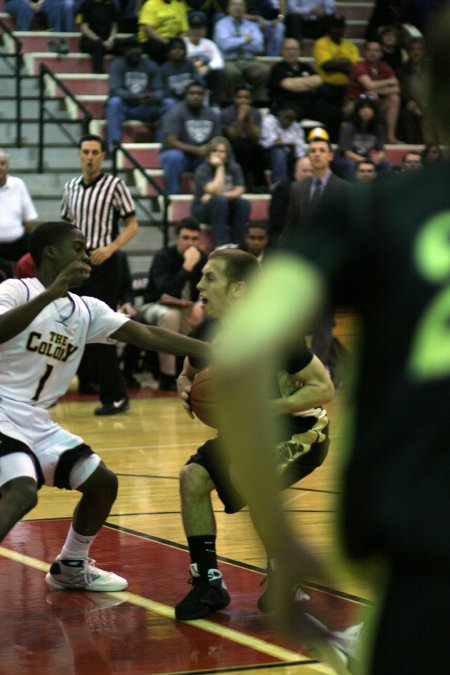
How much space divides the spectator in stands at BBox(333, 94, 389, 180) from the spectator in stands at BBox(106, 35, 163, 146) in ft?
6.95

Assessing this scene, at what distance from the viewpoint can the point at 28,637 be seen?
15.3 feet

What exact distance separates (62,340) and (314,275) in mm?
3545

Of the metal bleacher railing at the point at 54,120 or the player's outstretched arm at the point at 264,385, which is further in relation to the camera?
the metal bleacher railing at the point at 54,120

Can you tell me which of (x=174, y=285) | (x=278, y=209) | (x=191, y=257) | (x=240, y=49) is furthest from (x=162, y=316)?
(x=240, y=49)

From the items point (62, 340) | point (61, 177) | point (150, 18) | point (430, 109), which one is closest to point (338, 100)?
point (150, 18)

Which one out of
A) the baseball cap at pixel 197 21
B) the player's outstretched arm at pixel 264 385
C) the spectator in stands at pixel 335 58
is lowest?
the spectator in stands at pixel 335 58

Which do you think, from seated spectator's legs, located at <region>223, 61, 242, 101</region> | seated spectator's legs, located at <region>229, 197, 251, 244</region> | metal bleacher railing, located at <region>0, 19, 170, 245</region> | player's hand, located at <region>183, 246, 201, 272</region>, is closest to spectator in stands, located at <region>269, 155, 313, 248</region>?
player's hand, located at <region>183, 246, 201, 272</region>

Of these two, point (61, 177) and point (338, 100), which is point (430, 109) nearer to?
point (61, 177)

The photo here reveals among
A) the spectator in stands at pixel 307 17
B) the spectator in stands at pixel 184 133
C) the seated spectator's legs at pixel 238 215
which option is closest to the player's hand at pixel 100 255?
the seated spectator's legs at pixel 238 215

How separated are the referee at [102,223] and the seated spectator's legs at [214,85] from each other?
5.52 m

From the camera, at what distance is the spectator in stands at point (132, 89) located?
15.2m

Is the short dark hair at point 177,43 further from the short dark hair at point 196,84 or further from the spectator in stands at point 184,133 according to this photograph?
the spectator in stands at point 184,133

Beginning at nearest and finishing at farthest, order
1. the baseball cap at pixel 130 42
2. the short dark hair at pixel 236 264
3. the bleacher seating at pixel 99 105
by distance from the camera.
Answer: the short dark hair at pixel 236 264 → the bleacher seating at pixel 99 105 → the baseball cap at pixel 130 42

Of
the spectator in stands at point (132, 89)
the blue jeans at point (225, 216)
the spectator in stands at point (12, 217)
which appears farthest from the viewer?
the spectator in stands at point (132, 89)
